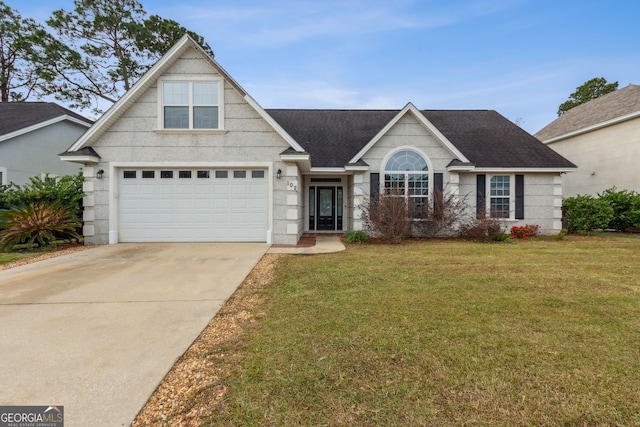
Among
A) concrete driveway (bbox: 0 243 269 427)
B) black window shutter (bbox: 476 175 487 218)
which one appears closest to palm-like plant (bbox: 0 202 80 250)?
concrete driveway (bbox: 0 243 269 427)

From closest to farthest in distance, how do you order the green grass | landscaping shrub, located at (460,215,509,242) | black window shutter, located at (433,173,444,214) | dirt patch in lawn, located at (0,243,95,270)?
the green grass, dirt patch in lawn, located at (0,243,95,270), landscaping shrub, located at (460,215,509,242), black window shutter, located at (433,173,444,214)

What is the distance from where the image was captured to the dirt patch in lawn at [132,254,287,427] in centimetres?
218

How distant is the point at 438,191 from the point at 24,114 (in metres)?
19.6

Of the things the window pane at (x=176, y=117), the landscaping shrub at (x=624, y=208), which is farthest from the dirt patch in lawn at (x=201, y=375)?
the landscaping shrub at (x=624, y=208)

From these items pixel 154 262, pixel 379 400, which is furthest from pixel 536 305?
pixel 154 262

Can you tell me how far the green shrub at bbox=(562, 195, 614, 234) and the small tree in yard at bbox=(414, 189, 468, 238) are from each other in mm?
5190

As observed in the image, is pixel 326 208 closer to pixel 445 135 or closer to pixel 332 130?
pixel 332 130

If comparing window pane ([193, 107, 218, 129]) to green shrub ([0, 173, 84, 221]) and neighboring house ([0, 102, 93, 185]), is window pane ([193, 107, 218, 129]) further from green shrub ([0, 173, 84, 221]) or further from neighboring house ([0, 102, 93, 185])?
neighboring house ([0, 102, 93, 185])

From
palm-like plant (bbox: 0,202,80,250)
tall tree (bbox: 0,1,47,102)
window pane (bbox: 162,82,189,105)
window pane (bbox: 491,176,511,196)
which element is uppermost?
tall tree (bbox: 0,1,47,102)

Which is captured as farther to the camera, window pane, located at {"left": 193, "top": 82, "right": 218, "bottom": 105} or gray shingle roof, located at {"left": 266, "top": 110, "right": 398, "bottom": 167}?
gray shingle roof, located at {"left": 266, "top": 110, "right": 398, "bottom": 167}

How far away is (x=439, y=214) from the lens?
36.7ft

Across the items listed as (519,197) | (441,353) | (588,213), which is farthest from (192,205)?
(588,213)

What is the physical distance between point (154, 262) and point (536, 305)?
7692 mm

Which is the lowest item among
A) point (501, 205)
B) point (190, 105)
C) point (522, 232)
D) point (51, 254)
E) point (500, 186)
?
point (51, 254)
